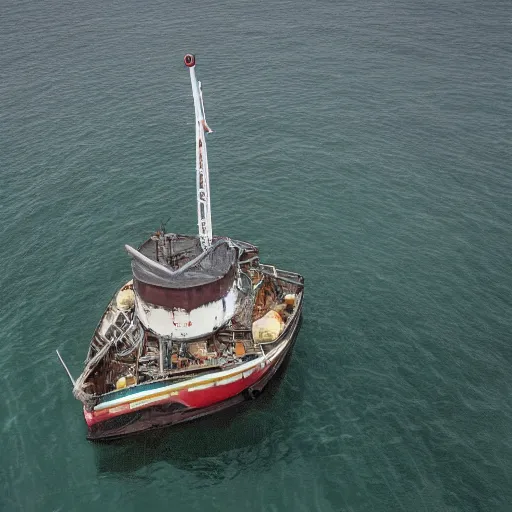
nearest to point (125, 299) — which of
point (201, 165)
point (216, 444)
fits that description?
point (201, 165)

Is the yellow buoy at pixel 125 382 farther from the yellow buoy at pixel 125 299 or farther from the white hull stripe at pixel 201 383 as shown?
the yellow buoy at pixel 125 299

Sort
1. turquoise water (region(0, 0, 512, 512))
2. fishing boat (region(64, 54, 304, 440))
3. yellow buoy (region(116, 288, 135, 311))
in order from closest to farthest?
turquoise water (region(0, 0, 512, 512)) < fishing boat (region(64, 54, 304, 440)) < yellow buoy (region(116, 288, 135, 311))

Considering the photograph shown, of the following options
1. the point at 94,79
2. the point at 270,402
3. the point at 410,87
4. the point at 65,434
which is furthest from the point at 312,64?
the point at 65,434

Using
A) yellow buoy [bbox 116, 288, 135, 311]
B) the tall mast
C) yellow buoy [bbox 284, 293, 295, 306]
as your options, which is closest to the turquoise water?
yellow buoy [bbox 284, 293, 295, 306]

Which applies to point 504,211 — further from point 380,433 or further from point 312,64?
point 312,64

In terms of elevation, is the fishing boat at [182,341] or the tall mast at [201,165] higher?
the tall mast at [201,165]

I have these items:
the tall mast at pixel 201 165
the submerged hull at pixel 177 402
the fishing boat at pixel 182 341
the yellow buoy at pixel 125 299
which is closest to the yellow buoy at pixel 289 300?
the fishing boat at pixel 182 341

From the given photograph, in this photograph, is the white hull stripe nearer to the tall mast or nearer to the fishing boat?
the fishing boat
